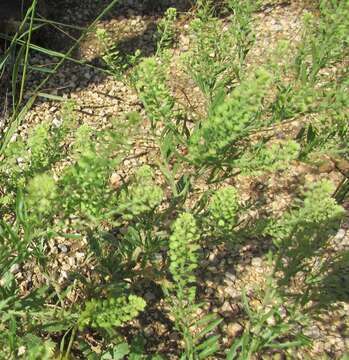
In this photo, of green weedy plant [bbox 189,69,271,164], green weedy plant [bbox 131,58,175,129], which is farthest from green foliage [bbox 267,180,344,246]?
green weedy plant [bbox 131,58,175,129]

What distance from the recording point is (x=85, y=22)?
3416 millimetres

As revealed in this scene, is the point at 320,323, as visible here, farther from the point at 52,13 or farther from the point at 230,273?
the point at 52,13

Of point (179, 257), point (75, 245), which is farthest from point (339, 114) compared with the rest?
point (75, 245)

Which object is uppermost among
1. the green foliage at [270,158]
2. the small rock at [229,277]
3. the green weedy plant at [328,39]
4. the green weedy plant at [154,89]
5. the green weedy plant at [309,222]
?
the green weedy plant at [328,39]

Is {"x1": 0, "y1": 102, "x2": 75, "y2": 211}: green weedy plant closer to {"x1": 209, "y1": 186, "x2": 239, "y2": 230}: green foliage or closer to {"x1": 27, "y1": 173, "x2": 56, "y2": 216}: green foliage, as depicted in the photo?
{"x1": 27, "y1": 173, "x2": 56, "y2": 216}: green foliage

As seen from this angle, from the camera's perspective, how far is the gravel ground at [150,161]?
2062 mm

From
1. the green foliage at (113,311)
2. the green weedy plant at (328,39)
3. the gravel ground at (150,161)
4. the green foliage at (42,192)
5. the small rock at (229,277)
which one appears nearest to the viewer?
the green foliage at (42,192)

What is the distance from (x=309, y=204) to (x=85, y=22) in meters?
2.61

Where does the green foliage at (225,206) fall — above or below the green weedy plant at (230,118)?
below

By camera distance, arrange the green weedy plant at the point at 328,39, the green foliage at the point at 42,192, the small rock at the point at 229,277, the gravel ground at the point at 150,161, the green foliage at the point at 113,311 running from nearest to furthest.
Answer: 1. the green foliage at the point at 42,192
2. the green foliage at the point at 113,311
3. the green weedy plant at the point at 328,39
4. the gravel ground at the point at 150,161
5. the small rock at the point at 229,277

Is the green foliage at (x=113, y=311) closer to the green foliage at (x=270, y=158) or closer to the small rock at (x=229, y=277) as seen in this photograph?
the green foliage at (x=270, y=158)

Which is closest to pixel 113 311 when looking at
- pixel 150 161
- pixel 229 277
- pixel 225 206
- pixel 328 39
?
pixel 225 206

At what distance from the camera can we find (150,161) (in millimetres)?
2660

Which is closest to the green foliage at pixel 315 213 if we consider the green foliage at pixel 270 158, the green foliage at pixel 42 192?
the green foliage at pixel 270 158
